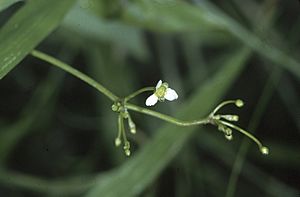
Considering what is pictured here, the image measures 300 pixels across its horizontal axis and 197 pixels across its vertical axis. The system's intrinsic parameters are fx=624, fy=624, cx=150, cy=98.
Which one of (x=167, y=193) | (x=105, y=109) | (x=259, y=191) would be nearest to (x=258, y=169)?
(x=259, y=191)

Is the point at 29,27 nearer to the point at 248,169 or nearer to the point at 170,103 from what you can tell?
the point at 170,103

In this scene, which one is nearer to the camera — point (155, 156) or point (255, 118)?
point (155, 156)

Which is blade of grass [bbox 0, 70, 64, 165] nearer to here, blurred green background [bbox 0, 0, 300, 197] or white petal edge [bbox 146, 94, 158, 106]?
blurred green background [bbox 0, 0, 300, 197]

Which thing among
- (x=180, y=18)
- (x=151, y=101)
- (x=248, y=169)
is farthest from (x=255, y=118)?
(x=151, y=101)

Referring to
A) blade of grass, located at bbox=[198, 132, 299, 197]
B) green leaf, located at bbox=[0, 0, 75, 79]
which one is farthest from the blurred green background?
green leaf, located at bbox=[0, 0, 75, 79]

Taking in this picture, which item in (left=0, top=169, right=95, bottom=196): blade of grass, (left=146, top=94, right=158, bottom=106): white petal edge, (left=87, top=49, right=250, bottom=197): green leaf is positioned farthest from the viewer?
(left=0, top=169, right=95, bottom=196): blade of grass

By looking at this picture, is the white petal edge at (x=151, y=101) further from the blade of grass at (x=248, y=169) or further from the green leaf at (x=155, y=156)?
the blade of grass at (x=248, y=169)
